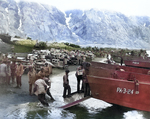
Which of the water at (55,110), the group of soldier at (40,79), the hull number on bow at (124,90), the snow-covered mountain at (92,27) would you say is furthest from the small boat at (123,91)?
the snow-covered mountain at (92,27)

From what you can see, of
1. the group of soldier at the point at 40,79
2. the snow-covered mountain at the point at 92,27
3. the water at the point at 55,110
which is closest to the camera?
the water at the point at 55,110

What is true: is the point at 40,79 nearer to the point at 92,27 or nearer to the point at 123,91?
the point at 123,91

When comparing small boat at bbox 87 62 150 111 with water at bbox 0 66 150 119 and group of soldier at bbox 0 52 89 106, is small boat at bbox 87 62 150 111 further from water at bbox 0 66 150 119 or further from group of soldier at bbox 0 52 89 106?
group of soldier at bbox 0 52 89 106

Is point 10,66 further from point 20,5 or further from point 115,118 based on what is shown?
point 20,5

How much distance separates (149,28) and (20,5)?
103 feet

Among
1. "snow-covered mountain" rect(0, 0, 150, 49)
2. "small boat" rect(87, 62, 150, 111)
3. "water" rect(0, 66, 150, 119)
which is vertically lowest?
"water" rect(0, 66, 150, 119)

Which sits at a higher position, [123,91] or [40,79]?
[40,79]

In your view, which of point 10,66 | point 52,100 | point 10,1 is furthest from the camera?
point 10,1

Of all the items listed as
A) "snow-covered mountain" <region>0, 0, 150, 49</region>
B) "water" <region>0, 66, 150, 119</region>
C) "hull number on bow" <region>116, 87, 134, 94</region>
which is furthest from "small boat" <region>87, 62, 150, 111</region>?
"snow-covered mountain" <region>0, 0, 150, 49</region>

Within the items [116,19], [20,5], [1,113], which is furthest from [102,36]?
[1,113]

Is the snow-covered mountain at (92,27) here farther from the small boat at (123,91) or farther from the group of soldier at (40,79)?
the small boat at (123,91)

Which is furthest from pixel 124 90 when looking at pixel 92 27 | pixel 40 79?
pixel 92 27

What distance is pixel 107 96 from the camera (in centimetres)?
605

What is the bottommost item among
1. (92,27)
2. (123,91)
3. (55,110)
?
(55,110)
